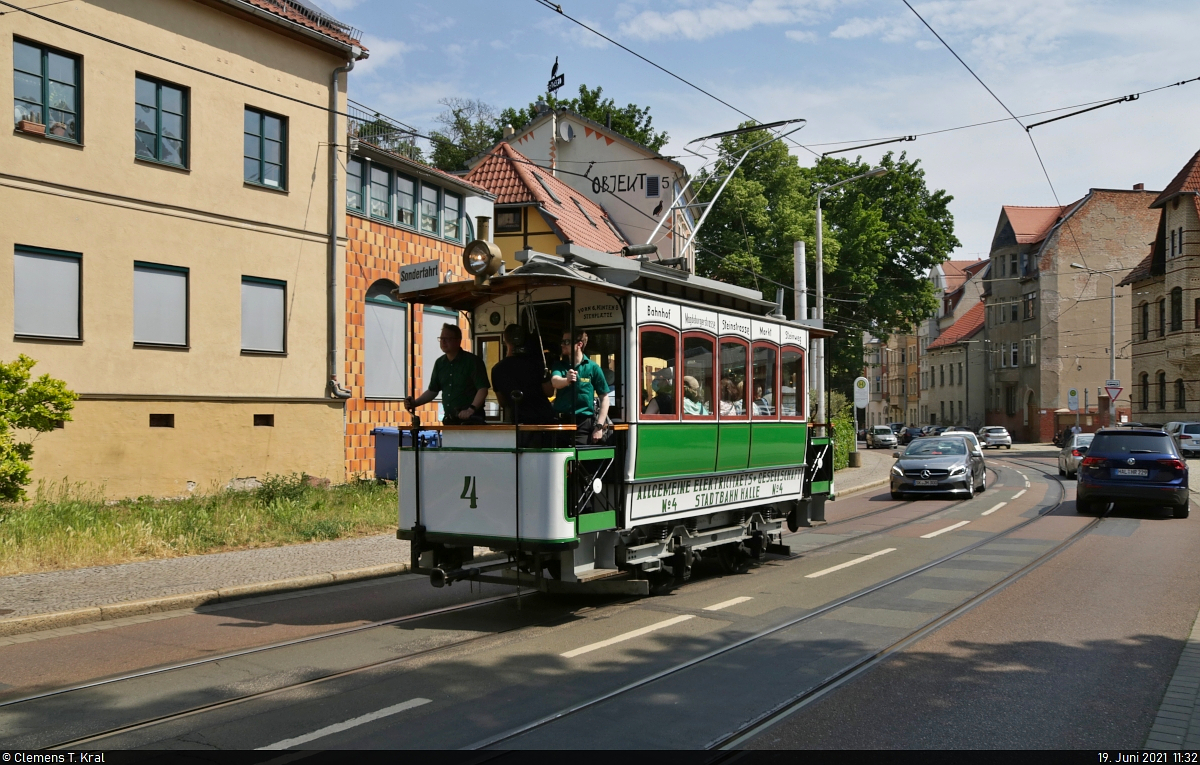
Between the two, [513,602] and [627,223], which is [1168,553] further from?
[627,223]

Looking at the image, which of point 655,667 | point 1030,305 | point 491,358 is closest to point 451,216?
point 491,358

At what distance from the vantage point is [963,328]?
82.4 m

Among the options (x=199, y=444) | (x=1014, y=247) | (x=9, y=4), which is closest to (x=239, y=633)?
(x=199, y=444)

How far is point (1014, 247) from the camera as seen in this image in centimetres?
7194

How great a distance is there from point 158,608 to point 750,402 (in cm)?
638

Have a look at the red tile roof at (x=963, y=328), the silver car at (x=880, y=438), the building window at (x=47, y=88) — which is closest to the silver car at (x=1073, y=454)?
the building window at (x=47, y=88)

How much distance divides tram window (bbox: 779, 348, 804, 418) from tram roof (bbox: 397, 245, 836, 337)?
1635 mm

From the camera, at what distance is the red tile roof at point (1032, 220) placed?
71.1 meters

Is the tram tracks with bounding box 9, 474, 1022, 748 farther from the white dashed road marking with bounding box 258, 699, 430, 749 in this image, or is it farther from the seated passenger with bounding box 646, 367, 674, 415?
the seated passenger with bounding box 646, 367, 674, 415

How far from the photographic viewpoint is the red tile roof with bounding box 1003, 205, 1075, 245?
233 feet

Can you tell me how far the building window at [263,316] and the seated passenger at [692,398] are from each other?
40.0ft

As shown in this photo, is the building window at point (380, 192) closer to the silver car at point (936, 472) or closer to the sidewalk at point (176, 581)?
the sidewalk at point (176, 581)

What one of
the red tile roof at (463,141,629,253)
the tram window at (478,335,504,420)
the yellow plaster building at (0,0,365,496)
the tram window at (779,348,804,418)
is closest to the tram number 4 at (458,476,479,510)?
the tram window at (478,335,504,420)

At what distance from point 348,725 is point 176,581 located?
217 inches
